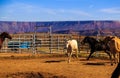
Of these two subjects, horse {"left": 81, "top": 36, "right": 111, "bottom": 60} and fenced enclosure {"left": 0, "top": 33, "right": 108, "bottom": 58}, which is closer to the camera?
horse {"left": 81, "top": 36, "right": 111, "bottom": 60}

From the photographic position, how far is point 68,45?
18953 mm

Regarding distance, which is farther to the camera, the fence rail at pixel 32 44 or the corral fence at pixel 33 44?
the fence rail at pixel 32 44

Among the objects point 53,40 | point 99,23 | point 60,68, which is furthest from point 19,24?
point 60,68

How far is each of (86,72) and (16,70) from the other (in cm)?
320

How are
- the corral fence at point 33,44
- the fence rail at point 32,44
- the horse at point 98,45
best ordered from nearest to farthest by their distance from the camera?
the horse at point 98,45 < the corral fence at point 33,44 < the fence rail at point 32,44

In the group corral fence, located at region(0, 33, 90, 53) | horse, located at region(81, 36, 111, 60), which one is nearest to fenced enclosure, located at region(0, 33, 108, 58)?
corral fence, located at region(0, 33, 90, 53)

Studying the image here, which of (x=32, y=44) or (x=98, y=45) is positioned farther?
(x=32, y=44)

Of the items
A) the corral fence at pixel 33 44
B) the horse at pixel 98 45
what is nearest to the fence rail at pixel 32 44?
the corral fence at pixel 33 44

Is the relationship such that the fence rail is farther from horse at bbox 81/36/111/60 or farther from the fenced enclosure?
horse at bbox 81/36/111/60

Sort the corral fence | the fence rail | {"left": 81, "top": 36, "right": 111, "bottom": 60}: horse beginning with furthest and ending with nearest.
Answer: the fence rail, the corral fence, {"left": 81, "top": 36, "right": 111, "bottom": 60}: horse

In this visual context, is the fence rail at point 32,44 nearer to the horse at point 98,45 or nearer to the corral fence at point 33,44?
the corral fence at point 33,44

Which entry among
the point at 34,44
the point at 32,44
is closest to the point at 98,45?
the point at 34,44

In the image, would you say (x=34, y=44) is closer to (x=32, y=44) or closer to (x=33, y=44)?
(x=33, y=44)

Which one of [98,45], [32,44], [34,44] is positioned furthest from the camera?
[32,44]
